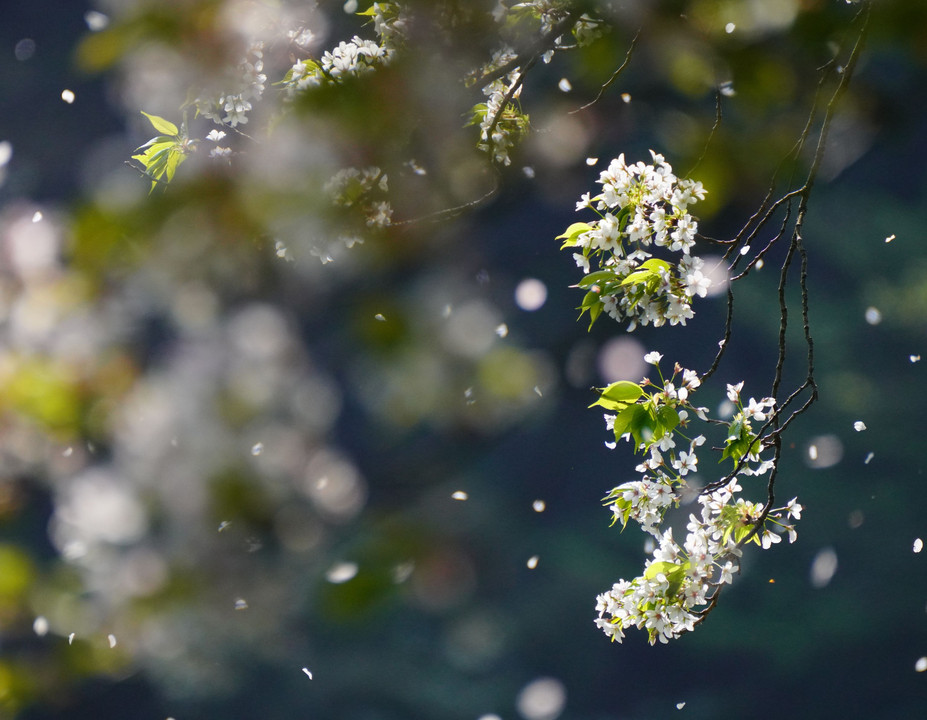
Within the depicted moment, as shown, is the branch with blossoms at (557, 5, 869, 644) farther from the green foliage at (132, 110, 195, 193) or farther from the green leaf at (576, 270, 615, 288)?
the green foliage at (132, 110, 195, 193)

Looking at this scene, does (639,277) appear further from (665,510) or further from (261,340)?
(261,340)

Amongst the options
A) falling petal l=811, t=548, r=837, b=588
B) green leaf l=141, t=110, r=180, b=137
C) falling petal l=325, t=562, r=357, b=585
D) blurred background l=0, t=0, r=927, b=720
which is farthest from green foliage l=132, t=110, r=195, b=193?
falling petal l=811, t=548, r=837, b=588

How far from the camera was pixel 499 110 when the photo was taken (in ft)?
3.91

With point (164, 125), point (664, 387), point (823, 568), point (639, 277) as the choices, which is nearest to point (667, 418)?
point (664, 387)

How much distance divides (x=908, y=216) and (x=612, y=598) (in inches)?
97.0

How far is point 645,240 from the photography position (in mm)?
1086

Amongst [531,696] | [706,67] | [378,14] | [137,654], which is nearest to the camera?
[137,654]

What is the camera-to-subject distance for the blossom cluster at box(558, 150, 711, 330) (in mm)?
1054

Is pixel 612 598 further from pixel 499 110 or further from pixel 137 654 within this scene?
pixel 137 654

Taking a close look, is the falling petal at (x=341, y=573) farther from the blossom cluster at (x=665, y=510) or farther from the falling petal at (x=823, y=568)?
the falling petal at (x=823, y=568)

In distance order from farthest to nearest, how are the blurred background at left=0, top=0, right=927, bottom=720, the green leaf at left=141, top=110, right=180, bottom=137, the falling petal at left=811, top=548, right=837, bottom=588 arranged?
the falling petal at left=811, top=548, right=837, bottom=588 → the green leaf at left=141, top=110, right=180, bottom=137 → the blurred background at left=0, top=0, right=927, bottom=720

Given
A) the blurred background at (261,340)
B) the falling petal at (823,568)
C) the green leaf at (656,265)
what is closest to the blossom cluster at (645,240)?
the green leaf at (656,265)

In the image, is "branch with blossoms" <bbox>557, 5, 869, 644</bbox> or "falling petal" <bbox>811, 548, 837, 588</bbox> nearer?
"branch with blossoms" <bbox>557, 5, 869, 644</bbox>

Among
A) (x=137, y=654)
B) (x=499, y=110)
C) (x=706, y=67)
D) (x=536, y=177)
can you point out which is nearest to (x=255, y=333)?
(x=137, y=654)
